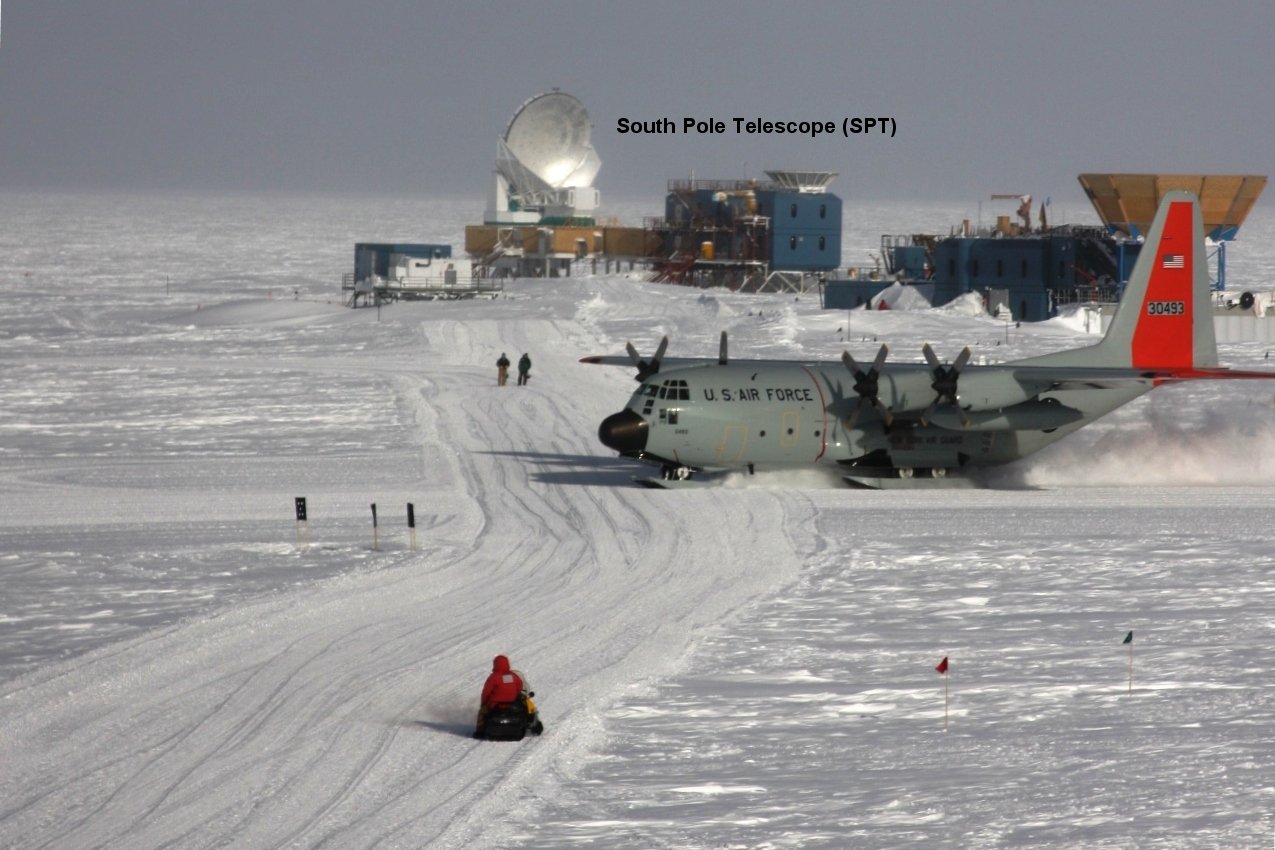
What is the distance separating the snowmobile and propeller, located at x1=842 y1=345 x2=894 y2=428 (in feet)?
70.2

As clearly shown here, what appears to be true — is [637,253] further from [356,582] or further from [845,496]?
[356,582]

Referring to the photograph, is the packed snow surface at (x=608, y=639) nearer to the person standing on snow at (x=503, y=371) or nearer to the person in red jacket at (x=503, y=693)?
the person in red jacket at (x=503, y=693)

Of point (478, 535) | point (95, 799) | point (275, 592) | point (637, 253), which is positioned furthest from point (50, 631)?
point (637, 253)

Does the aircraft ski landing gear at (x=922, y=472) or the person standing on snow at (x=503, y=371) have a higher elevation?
the person standing on snow at (x=503, y=371)

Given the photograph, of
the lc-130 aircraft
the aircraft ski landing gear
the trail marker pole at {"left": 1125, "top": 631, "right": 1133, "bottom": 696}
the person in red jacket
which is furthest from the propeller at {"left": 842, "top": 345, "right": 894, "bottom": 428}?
the person in red jacket

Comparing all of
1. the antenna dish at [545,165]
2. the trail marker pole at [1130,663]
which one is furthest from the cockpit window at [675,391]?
the antenna dish at [545,165]

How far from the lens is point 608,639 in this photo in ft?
79.8

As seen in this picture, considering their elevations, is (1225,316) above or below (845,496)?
above

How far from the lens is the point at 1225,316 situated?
260 ft

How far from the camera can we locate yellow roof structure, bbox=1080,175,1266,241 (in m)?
79.7

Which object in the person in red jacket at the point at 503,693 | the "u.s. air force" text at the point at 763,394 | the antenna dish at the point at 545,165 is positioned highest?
the antenna dish at the point at 545,165

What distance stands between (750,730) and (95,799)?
7.79 meters

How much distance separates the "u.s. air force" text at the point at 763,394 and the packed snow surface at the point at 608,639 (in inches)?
92.5

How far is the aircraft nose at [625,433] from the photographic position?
37000mm
